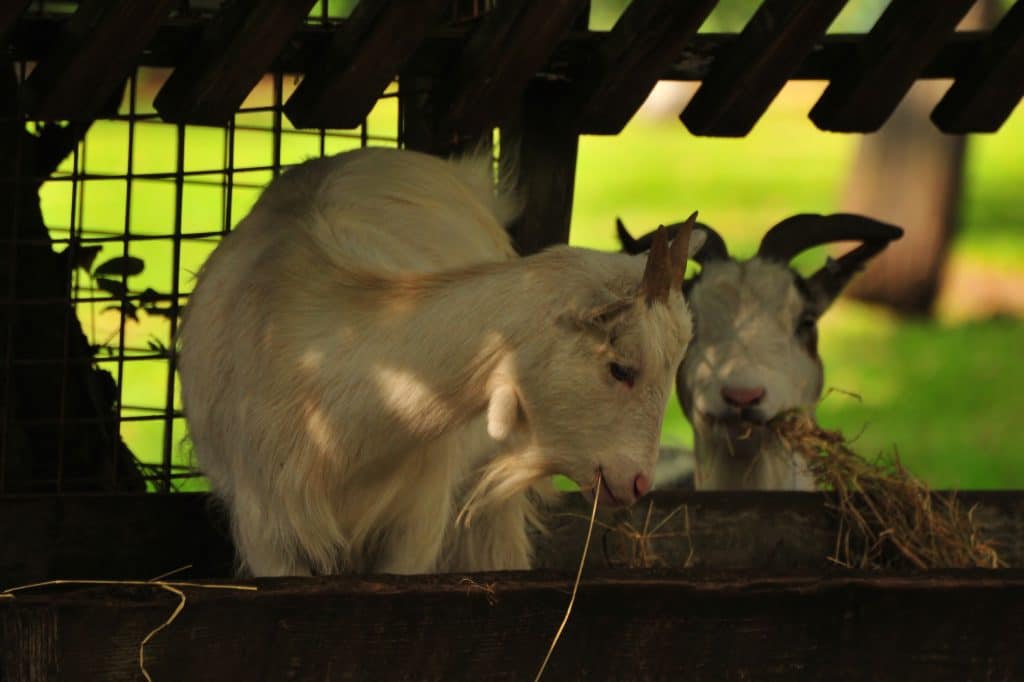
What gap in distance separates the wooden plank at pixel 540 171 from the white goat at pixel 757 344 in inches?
45.8

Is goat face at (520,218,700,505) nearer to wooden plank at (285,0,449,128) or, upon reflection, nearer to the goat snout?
the goat snout

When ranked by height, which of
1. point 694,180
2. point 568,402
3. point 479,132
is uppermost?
point 694,180

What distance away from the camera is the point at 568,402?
4.32 meters

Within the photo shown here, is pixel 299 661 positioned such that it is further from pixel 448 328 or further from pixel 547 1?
pixel 547 1

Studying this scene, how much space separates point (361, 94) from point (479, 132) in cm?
69

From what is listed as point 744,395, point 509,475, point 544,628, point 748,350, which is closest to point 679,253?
point 509,475

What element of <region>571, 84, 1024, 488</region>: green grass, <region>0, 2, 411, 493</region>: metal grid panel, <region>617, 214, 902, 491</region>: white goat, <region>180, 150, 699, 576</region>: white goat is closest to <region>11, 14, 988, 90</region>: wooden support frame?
<region>0, 2, 411, 493</region>: metal grid panel

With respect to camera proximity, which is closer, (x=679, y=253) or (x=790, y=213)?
(x=679, y=253)

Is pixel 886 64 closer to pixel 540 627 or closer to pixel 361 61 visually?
pixel 361 61

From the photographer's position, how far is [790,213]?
19188 mm

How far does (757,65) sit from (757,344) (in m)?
1.77

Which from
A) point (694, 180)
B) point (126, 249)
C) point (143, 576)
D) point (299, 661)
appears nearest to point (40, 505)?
point (143, 576)

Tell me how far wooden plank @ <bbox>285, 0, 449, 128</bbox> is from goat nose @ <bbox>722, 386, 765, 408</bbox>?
2140 mm

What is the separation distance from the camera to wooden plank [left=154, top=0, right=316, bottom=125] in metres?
5.16
